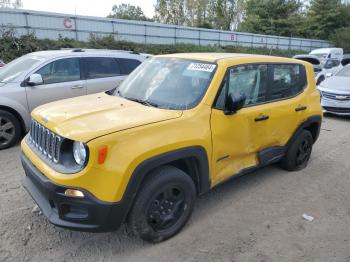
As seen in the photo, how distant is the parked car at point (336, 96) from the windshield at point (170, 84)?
6.57 metres

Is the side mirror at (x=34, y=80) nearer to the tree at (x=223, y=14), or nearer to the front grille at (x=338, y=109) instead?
the front grille at (x=338, y=109)

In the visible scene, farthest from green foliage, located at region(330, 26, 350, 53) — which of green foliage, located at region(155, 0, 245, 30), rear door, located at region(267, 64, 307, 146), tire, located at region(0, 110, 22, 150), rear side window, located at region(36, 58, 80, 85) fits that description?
tire, located at region(0, 110, 22, 150)

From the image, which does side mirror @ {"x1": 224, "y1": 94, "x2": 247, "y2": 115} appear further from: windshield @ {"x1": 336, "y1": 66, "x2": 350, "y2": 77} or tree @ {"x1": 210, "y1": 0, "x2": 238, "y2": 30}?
tree @ {"x1": 210, "y1": 0, "x2": 238, "y2": 30}

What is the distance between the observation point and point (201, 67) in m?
3.52

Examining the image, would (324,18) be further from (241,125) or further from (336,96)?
(241,125)

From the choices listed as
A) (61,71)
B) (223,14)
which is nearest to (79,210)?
(61,71)

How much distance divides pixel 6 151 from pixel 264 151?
418 cm

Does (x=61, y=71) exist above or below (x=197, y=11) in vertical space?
below

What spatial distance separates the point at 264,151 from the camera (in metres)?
4.08

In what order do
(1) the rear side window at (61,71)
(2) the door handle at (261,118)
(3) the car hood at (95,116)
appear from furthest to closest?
(1) the rear side window at (61,71) < (2) the door handle at (261,118) < (3) the car hood at (95,116)

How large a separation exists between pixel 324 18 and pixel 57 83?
149 feet

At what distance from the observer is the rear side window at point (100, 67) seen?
21.0 ft

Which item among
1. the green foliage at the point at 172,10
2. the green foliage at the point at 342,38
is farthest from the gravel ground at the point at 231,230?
the green foliage at the point at 172,10

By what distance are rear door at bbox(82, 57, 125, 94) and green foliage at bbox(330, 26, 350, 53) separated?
136 ft
